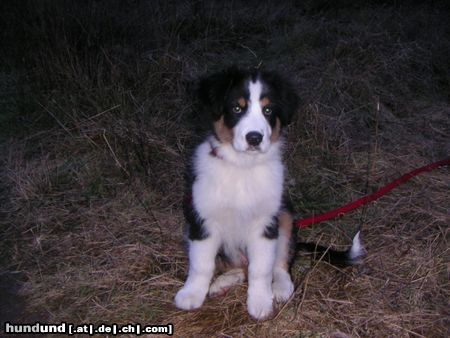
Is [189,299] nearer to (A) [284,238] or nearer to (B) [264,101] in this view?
(A) [284,238]

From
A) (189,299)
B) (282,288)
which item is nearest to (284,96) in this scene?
(282,288)

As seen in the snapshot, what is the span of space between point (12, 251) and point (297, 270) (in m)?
1.75

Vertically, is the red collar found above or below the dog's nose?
below

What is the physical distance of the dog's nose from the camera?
8.05 feet

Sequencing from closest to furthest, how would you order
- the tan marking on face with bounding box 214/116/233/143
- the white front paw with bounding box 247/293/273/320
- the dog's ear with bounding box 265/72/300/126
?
the white front paw with bounding box 247/293/273/320 < the tan marking on face with bounding box 214/116/233/143 < the dog's ear with bounding box 265/72/300/126

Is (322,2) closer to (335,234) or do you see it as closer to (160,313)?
(335,234)

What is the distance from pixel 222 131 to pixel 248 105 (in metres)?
0.22

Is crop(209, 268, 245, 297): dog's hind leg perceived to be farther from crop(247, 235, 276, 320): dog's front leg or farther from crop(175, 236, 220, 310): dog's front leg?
crop(247, 235, 276, 320): dog's front leg

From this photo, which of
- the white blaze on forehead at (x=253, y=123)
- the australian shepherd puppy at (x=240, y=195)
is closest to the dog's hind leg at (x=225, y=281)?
the australian shepherd puppy at (x=240, y=195)

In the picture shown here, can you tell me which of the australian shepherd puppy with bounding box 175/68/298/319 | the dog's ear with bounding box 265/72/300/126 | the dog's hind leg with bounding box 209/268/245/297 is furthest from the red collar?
the dog's hind leg with bounding box 209/268/245/297

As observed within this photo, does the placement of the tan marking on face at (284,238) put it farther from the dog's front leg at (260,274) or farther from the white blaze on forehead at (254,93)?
the white blaze on forehead at (254,93)

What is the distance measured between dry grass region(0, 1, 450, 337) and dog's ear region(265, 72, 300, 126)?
824mm

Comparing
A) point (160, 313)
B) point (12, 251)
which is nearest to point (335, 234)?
point (160, 313)

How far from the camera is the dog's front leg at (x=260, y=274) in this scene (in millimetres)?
2615
